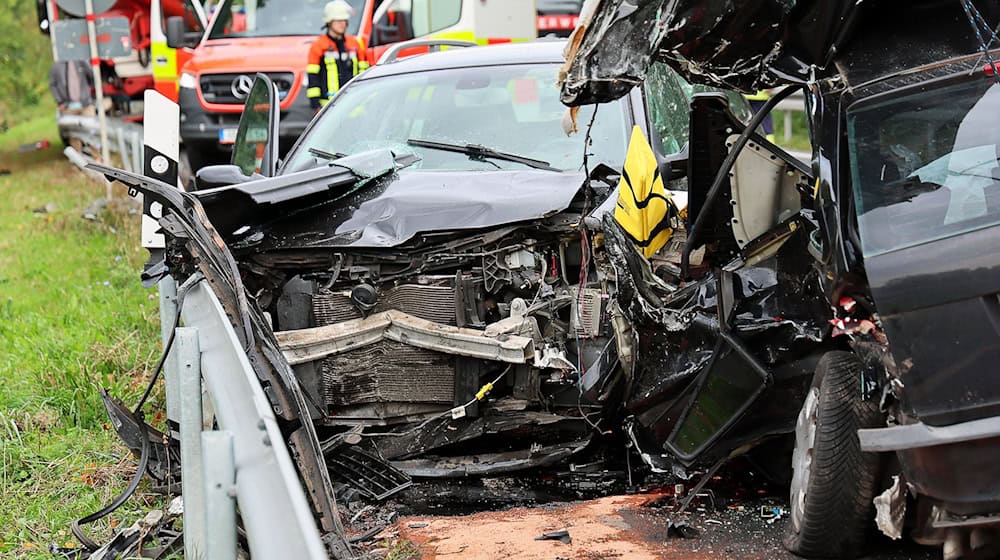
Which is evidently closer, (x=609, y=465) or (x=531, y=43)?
(x=609, y=465)

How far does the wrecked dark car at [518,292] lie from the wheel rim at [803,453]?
11.6 inches

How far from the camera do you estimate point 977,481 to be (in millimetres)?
3357

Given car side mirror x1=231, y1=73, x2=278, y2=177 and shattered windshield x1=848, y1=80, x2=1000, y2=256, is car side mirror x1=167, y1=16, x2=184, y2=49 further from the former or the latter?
shattered windshield x1=848, y1=80, x2=1000, y2=256

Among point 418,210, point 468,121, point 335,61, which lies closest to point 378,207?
point 418,210

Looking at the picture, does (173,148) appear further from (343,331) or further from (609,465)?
(609,465)

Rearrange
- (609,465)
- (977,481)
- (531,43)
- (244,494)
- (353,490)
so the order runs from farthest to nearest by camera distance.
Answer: (531,43) → (609,465) → (353,490) → (977,481) → (244,494)

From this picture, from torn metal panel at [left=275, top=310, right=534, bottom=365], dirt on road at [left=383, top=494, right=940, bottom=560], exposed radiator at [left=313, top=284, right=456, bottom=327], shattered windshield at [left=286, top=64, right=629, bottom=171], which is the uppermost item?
shattered windshield at [left=286, top=64, right=629, bottom=171]

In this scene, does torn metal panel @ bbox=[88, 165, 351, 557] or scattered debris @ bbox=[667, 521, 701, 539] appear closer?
torn metal panel @ bbox=[88, 165, 351, 557]

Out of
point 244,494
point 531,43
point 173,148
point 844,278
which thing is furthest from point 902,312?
point 531,43

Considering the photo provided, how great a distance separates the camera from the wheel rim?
13.7 feet

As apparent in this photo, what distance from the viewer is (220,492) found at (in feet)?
9.11

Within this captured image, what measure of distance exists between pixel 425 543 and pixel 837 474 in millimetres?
1602

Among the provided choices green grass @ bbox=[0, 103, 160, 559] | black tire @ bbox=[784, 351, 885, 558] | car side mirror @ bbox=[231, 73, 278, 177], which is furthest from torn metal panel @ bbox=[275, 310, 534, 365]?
black tire @ bbox=[784, 351, 885, 558]

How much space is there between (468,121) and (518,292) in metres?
1.37
